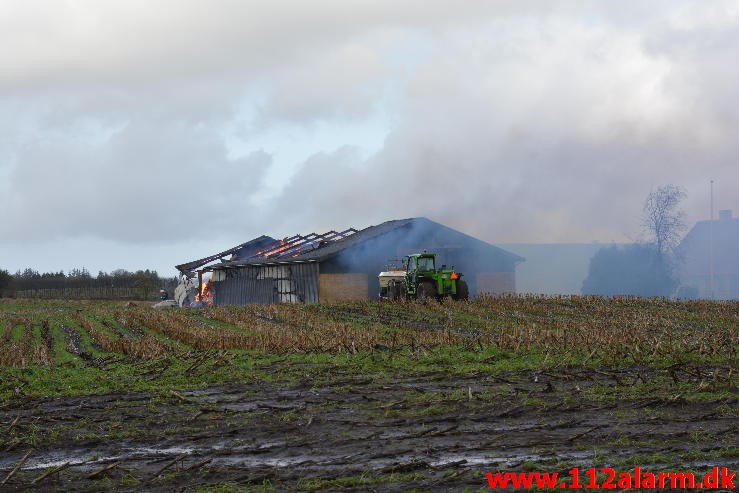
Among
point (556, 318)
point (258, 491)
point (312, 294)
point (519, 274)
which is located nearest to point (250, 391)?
point (258, 491)

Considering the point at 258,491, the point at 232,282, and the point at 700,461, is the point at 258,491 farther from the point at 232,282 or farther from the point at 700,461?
the point at 232,282

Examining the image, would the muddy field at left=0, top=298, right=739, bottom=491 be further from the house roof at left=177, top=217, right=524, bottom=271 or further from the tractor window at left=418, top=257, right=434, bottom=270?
the house roof at left=177, top=217, right=524, bottom=271

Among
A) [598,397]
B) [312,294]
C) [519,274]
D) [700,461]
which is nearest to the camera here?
[700,461]

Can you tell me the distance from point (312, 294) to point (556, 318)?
20526 millimetres

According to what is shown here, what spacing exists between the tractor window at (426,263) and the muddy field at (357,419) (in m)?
22.1

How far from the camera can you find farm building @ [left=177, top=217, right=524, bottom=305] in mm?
51375

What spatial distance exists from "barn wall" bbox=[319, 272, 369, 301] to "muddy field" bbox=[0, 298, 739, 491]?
31222 mm

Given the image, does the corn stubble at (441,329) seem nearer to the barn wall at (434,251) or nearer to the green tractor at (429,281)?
the green tractor at (429,281)

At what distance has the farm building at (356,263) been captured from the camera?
51.4m

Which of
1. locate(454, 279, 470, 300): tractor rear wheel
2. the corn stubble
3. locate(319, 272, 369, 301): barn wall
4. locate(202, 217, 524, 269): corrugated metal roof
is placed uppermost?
locate(202, 217, 524, 269): corrugated metal roof

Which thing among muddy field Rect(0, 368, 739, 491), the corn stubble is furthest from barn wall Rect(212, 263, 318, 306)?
muddy field Rect(0, 368, 739, 491)

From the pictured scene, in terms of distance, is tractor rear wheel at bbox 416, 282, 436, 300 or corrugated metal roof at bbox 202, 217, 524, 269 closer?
tractor rear wheel at bbox 416, 282, 436, 300

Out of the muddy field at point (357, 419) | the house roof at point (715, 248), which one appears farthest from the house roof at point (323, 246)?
the muddy field at point (357, 419)

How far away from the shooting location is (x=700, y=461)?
8.61 m
